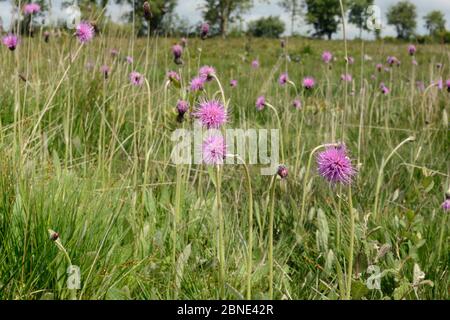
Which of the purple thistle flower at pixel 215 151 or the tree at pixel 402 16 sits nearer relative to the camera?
the purple thistle flower at pixel 215 151

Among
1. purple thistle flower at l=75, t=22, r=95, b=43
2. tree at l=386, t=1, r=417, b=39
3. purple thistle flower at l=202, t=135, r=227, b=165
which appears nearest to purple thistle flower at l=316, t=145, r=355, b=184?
purple thistle flower at l=202, t=135, r=227, b=165

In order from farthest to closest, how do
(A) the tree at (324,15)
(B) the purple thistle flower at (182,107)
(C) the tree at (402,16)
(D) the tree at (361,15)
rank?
1. (C) the tree at (402,16)
2. (A) the tree at (324,15)
3. (D) the tree at (361,15)
4. (B) the purple thistle flower at (182,107)

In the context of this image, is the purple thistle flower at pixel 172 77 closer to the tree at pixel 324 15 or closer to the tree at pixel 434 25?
the tree at pixel 434 25

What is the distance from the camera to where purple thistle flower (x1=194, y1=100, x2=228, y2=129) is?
0.98m

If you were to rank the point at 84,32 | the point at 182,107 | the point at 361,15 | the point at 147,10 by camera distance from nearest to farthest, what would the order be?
the point at 182,107
the point at 147,10
the point at 84,32
the point at 361,15

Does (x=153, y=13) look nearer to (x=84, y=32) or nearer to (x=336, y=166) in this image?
(x=84, y=32)

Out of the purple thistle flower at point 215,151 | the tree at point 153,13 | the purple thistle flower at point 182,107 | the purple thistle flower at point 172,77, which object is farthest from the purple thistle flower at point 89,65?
the purple thistle flower at point 215,151

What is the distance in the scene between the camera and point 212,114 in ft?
3.21

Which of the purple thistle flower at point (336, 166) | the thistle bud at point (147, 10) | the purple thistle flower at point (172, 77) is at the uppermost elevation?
the thistle bud at point (147, 10)

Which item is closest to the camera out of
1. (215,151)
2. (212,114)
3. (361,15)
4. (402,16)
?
(215,151)

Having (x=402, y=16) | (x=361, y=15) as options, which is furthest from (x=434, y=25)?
(x=402, y=16)

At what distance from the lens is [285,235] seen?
1.51m

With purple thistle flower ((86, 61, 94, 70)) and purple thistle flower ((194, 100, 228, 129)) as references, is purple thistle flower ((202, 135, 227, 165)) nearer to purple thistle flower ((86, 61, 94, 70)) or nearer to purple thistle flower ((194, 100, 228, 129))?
purple thistle flower ((194, 100, 228, 129))

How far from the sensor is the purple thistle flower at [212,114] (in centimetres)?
98
